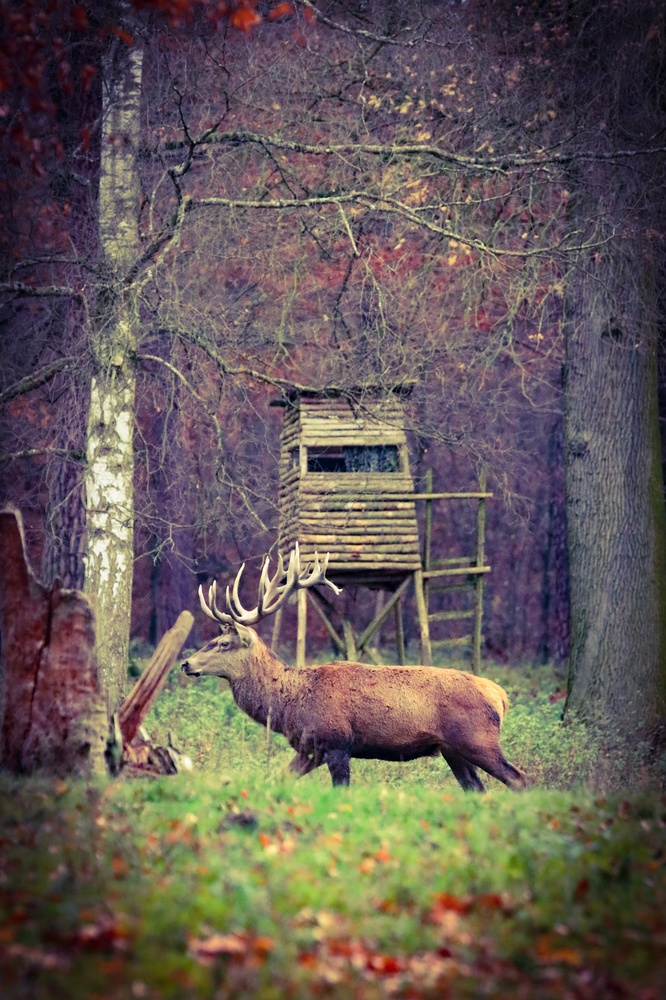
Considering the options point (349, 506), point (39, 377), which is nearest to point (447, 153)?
point (39, 377)

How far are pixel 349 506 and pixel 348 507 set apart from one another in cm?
2

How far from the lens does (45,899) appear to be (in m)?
5.29

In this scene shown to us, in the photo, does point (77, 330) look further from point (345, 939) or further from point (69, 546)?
point (345, 939)

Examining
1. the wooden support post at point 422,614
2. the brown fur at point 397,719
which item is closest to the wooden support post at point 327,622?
the wooden support post at point 422,614

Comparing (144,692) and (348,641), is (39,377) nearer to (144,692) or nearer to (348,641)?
(144,692)

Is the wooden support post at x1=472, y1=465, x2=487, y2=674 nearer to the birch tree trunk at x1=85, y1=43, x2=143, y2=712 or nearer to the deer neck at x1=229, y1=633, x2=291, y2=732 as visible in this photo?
the birch tree trunk at x1=85, y1=43, x2=143, y2=712

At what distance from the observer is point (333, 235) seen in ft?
39.0

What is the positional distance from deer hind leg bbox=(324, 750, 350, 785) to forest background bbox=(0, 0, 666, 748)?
2722 millimetres

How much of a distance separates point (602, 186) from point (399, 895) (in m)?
9.81

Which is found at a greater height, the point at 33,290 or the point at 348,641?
the point at 33,290

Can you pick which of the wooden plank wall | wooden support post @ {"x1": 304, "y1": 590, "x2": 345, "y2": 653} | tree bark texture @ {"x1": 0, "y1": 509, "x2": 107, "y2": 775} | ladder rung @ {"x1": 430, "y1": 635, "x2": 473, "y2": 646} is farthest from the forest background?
ladder rung @ {"x1": 430, "y1": 635, "x2": 473, "y2": 646}

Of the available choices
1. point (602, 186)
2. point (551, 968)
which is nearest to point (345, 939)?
point (551, 968)

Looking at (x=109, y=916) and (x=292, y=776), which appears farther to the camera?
(x=292, y=776)

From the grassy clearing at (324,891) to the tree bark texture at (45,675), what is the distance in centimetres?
50
